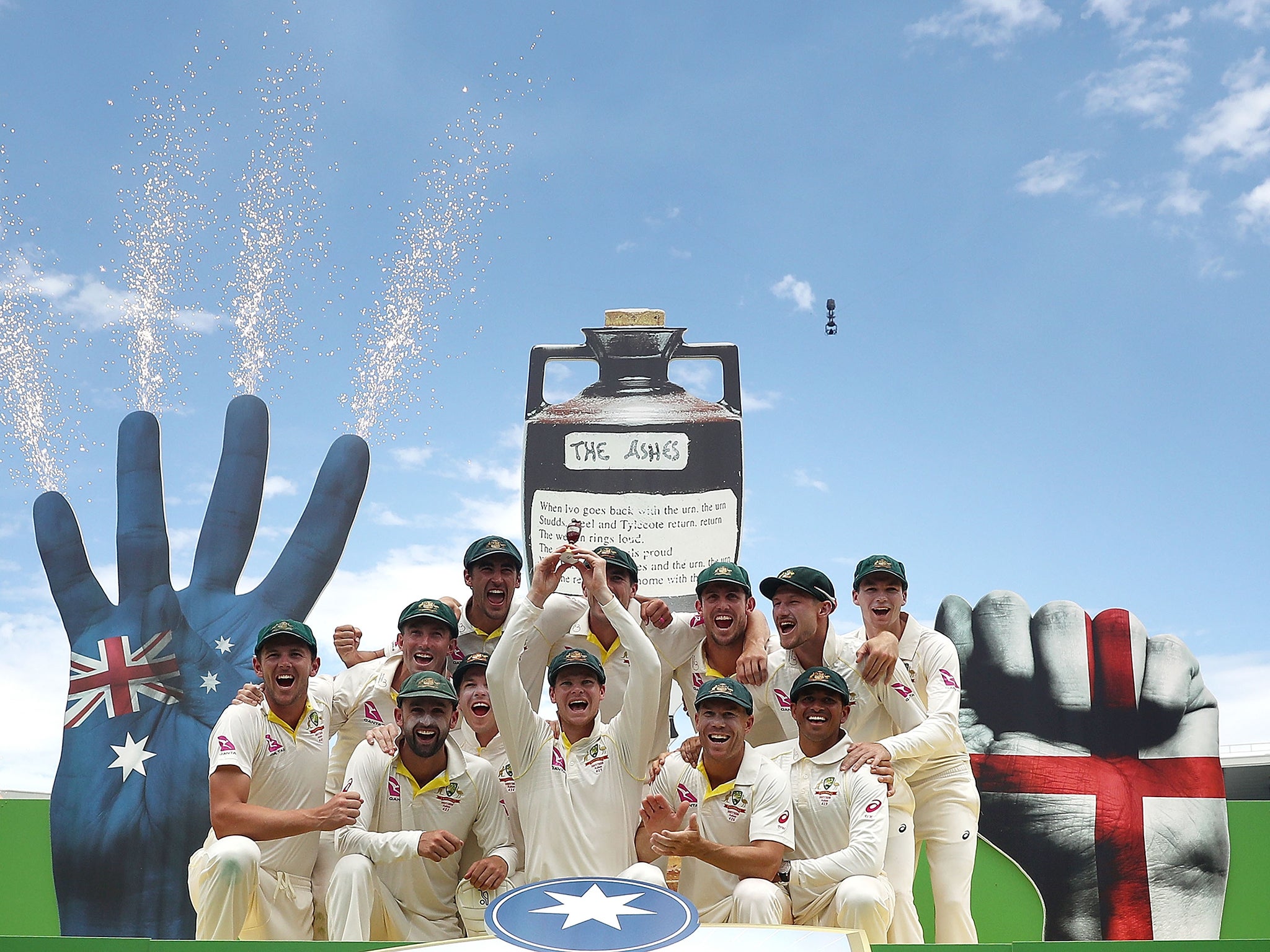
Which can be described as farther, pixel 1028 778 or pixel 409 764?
pixel 1028 778

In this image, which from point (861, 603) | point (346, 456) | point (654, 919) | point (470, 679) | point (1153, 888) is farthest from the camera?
point (346, 456)

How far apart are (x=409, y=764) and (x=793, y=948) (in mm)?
2045

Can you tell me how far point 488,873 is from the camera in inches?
180

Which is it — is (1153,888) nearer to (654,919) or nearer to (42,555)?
(654,919)

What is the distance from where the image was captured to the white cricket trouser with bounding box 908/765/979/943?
5621 millimetres

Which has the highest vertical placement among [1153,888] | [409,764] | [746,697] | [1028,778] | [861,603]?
[861,603]

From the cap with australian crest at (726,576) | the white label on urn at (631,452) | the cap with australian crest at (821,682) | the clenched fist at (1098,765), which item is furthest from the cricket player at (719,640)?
the clenched fist at (1098,765)

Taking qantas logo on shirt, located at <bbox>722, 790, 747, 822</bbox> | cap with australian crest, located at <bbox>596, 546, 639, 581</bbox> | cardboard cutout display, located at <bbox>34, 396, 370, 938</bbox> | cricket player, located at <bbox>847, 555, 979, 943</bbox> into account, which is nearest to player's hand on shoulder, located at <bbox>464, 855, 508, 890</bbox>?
qantas logo on shirt, located at <bbox>722, 790, 747, 822</bbox>

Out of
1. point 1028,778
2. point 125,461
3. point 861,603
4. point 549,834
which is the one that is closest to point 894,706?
point 861,603

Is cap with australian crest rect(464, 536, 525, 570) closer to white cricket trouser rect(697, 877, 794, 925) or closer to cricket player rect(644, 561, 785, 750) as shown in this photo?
cricket player rect(644, 561, 785, 750)

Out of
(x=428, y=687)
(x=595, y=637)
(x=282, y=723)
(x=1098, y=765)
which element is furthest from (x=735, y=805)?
(x=1098, y=765)

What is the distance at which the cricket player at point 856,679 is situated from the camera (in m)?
5.12

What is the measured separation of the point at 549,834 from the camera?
4.64 metres

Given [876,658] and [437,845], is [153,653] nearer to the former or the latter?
[437,845]
